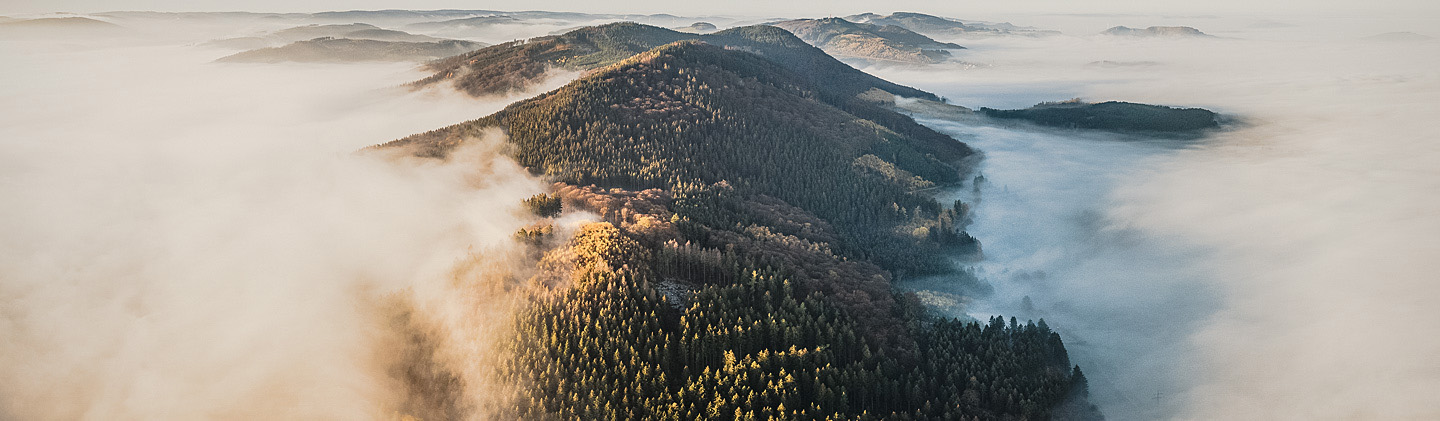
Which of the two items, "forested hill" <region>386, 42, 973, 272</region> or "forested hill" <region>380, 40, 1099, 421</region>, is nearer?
"forested hill" <region>380, 40, 1099, 421</region>

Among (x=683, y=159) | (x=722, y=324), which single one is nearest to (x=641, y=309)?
(x=722, y=324)

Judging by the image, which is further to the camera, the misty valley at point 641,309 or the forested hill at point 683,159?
the forested hill at point 683,159

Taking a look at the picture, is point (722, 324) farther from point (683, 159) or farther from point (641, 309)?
point (683, 159)

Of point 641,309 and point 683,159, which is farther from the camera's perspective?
point 683,159

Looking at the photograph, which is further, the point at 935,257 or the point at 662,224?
the point at 935,257

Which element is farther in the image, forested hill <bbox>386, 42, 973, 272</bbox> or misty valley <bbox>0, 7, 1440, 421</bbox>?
forested hill <bbox>386, 42, 973, 272</bbox>

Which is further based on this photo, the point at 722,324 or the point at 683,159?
the point at 683,159

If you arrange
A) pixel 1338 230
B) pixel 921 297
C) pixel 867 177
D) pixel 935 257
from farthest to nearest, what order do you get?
pixel 867 177 → pixel 1338 230 → pixel 935 257 → pixel 921 297

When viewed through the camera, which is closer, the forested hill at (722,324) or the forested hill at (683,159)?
the forested hill at (722,324)

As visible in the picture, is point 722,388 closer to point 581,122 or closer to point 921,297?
point 921,297

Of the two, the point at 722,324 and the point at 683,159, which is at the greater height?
the point at 683,159

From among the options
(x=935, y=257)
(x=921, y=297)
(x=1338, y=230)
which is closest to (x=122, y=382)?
(x=921, y=297)
